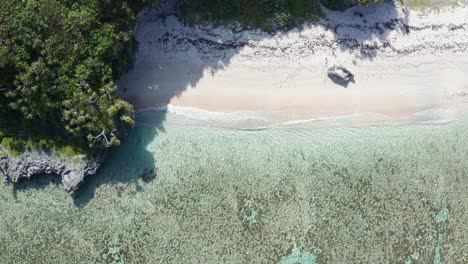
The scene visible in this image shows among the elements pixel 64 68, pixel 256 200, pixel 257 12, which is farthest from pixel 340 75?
pixel 64 68

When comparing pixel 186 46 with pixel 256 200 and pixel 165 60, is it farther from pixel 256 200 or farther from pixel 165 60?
pixel 256 200

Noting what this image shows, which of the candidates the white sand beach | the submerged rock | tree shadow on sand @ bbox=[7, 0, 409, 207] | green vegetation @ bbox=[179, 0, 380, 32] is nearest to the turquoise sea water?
tree shadow on sand @ bbox=[7, 0, 409, 207]

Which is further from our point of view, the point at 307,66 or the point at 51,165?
the point at 307,66

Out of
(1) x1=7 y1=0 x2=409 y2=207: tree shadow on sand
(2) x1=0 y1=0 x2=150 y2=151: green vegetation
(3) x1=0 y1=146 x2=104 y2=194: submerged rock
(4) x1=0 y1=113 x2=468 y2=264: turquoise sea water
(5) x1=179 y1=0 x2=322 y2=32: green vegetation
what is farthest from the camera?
(1) x1=7 y1=0 x2=409 y2=207: tree shadow on sand

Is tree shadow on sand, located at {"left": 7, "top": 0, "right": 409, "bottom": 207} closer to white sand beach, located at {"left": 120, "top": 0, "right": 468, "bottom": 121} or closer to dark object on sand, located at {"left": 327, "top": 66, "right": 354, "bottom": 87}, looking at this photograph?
white sand beach, located at {"left": 120, "top": 0, "right": 468, "bottom": 121}

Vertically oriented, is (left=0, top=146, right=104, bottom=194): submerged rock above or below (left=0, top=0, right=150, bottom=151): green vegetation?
below

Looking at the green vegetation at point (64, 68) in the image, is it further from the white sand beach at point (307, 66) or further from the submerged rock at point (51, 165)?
the white sand beach at point (307, 66)

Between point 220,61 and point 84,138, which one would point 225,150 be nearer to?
point 220,61
